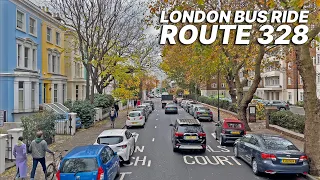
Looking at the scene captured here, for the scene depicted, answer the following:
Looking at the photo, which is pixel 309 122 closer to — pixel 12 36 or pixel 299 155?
pixel 299 155

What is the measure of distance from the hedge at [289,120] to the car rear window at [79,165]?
15.7 meters

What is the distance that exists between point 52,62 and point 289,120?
2529 centimetres

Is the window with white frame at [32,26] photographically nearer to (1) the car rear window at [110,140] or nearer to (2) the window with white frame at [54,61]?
(2) the window with white frame at [54,61]

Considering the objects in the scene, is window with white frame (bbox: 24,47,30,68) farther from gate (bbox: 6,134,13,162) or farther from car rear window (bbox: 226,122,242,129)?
car rear window (bbox: 226,122,242,129)

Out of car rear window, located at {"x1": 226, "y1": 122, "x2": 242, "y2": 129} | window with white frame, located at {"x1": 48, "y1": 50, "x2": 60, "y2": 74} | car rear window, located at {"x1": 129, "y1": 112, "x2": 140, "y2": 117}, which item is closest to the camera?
car rear window, located at {"x1": 226, "y1": 122, "x2": 242, "y2": 129}

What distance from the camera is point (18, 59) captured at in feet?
88.2

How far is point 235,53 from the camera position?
24.0m

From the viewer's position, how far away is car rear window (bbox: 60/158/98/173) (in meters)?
8.73

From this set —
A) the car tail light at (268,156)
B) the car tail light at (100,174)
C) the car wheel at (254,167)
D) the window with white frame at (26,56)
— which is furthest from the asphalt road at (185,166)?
the window with white frame at (26,56)

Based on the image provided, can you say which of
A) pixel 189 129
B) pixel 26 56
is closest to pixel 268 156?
pixel 189 129

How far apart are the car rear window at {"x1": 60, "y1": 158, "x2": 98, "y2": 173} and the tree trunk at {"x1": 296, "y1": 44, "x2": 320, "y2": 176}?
7924 mm

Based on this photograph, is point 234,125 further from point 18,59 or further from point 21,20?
point 21,20

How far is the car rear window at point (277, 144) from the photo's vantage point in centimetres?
1141

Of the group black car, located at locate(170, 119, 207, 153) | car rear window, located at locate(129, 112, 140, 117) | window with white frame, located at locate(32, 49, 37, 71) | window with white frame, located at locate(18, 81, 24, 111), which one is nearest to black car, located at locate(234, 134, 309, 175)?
black car, located at locate(170, 119, 207, 153)
